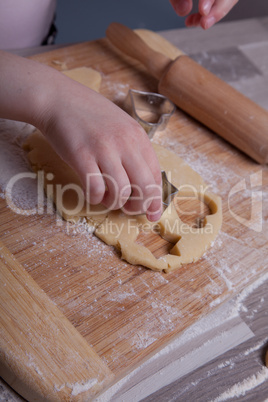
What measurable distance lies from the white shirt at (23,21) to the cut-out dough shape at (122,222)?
0.55m

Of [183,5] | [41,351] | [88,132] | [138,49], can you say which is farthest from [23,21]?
[41,351]

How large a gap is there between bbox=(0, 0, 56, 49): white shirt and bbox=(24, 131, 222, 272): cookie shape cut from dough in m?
0.56

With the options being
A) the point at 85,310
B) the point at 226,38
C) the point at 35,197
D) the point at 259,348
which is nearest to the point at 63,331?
the point at 85,310

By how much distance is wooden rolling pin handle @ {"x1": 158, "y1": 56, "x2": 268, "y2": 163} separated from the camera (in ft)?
4.07

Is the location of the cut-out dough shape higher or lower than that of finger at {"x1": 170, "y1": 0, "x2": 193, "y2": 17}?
lower

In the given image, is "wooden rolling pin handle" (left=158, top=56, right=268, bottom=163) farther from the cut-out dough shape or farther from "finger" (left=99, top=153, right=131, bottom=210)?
"finger" (left=99, top=153, right=131, bottom=210)

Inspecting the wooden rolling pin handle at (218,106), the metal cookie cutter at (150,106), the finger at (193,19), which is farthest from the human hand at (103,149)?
the finger at (193,19)

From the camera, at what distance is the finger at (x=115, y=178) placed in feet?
2.84

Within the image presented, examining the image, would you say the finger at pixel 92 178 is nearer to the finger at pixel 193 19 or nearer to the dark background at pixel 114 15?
the finger at pixel 193 19

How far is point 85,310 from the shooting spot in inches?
33.5

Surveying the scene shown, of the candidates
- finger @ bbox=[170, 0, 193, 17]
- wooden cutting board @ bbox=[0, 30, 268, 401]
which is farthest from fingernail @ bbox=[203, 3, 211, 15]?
wooden cutting board @ bbox=[0, 30, 268, 401]

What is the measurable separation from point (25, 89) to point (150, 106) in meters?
0.46

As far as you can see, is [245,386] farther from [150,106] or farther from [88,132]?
[150,106]

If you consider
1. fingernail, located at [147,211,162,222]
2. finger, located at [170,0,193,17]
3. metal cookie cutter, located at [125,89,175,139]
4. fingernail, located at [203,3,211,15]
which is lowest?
fingernail, located at [147,211,162,222]
